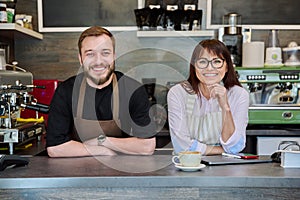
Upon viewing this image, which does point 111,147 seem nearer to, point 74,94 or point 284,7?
point 74,94

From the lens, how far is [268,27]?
11.3ft

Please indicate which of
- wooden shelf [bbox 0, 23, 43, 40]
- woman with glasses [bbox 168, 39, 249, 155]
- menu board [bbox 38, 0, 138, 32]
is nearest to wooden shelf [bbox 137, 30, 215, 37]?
menu board [bbox 38, 0, 138, 32]

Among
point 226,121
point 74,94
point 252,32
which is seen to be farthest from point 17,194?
point 252,32

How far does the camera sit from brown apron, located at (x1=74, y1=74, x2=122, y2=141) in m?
2.00

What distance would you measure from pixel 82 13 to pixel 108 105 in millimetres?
1695

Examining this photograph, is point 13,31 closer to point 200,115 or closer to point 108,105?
point 108,105

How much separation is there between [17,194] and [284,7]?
2796 mm

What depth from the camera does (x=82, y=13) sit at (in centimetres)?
349

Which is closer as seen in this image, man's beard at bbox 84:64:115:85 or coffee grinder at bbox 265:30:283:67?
man's beard at bbox 84:64:115:85

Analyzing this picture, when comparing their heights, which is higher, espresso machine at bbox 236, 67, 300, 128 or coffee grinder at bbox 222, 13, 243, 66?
coffee grinder at bbox 222, 13, 243, 66

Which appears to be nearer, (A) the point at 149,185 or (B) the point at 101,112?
(A) the point at 149,185

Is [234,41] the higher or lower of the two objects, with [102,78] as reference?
higher

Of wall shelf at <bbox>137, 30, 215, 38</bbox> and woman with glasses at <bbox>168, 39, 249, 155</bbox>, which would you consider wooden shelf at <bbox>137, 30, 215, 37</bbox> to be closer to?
wall shelf at <bbox>137, 30, 215, 38</bbox>

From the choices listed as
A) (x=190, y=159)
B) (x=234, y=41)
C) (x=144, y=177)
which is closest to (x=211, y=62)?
(x=190, y=159)
